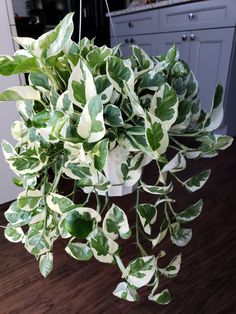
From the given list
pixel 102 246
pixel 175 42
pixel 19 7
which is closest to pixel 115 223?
pixel 102 246

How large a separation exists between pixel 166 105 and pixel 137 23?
6.85 feet

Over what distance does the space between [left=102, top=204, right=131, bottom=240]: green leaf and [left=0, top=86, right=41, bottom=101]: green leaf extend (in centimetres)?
20

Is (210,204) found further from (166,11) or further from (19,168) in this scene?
(166,11)

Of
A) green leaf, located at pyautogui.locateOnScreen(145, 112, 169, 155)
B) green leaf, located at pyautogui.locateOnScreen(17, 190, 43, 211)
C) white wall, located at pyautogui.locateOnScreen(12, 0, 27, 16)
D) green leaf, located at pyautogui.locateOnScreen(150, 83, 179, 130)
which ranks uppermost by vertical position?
white wall, located at pyautogui.locateOnScreen(12, 0, 27, 16)

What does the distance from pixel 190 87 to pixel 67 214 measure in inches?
10.7

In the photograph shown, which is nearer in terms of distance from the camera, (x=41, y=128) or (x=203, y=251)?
(x=41, y=128)

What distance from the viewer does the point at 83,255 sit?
403mm

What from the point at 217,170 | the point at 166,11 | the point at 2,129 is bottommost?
the point at 217,170

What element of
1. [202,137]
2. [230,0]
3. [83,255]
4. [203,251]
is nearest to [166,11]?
[230,0]

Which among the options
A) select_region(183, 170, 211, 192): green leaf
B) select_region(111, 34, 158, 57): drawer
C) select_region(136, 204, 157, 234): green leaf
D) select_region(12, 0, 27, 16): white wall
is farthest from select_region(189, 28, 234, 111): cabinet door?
select_region(12, 0, 27, 16): white wall

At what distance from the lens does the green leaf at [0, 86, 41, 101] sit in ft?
1.08

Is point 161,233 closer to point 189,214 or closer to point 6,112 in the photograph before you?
point 189,214

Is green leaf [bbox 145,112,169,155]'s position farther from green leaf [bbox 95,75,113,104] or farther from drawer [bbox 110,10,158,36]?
drawer [bbox 110,10,158,36]

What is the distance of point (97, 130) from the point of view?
0.95 ft
